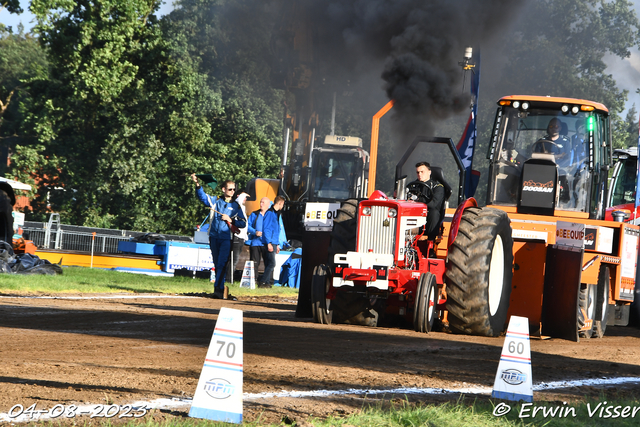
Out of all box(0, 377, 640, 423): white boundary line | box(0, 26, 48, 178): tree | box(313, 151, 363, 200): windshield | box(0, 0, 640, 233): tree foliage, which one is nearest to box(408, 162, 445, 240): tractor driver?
box(0, 377, 640, 423): white boundary line

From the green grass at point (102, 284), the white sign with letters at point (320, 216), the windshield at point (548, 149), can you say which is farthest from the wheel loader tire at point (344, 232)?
the green grass at point (102, 284)

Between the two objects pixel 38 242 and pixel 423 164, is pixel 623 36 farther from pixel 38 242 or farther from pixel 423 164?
pixel 423 164

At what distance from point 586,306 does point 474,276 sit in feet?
7.12

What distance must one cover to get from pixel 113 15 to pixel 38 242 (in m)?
12.5

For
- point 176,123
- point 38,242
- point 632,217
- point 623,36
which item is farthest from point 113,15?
point 623,36

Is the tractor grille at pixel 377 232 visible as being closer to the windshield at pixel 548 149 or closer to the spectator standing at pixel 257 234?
the windshield at pixel 548 149

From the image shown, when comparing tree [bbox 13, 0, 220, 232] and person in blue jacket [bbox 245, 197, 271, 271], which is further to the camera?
tree [bbox 13, 0, 220, 232]

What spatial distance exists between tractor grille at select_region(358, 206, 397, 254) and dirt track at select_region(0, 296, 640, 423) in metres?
0.98

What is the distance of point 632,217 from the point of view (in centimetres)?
1356

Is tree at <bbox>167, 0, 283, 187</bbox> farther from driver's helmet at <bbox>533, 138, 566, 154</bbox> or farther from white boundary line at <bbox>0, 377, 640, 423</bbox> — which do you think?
white boundary line at <bbox>0, 377, 640, 423</bbox>

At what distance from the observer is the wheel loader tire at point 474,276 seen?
9.20m

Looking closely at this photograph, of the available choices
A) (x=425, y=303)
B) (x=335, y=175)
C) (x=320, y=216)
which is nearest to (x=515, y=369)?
(x=425, y=303)

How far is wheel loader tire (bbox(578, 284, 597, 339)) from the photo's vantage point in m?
10.3

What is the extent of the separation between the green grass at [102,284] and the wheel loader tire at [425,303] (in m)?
6.54
